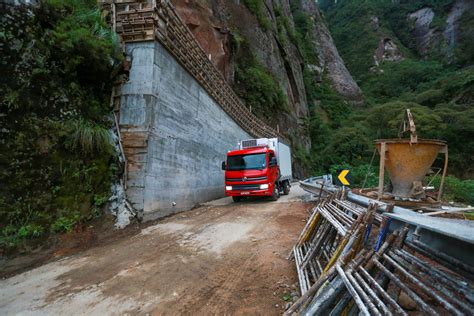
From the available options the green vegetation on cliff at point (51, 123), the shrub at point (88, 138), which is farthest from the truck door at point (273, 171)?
the shrub at point (88, 138)

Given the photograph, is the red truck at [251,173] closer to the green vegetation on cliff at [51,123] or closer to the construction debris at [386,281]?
the green vegetation on cliff at [51,123]

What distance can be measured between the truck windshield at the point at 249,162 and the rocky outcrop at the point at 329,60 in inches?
1620

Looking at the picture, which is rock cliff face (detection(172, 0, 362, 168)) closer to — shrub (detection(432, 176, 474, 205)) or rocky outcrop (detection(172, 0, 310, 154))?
rocky outcrop (detection(172, 0, 310, 154))

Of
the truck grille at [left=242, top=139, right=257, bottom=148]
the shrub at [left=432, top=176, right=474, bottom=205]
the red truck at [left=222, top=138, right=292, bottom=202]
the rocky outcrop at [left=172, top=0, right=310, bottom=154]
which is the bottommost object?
the shrub at [left=432, top=176, right=474, bottom=205]

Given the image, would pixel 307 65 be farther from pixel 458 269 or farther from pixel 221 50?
pixel 458 269

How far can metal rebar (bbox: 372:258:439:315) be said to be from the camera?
1548 millimetres

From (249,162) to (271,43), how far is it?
70.3 feet

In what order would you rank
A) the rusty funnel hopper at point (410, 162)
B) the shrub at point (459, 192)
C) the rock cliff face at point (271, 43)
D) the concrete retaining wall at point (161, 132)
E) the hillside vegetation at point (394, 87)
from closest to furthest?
the rusty funnel hopper at point (410, 162)
the concrete retaining wall at point (161, 132)
the shrub at point (459, 192)
the rock cliff face at point (271, 43)
the hillside vegetation at point (394, 87)

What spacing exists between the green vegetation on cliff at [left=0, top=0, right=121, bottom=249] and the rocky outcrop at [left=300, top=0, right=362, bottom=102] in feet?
153

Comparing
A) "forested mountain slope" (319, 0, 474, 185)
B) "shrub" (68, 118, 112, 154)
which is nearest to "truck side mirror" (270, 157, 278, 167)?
"shrub" (68, 118, 112, 154)

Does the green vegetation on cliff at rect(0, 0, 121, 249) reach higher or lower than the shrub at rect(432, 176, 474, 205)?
higher

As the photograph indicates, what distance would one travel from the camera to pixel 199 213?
8.45 m

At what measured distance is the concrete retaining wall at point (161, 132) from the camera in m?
6.81

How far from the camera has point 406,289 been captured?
1.82m
